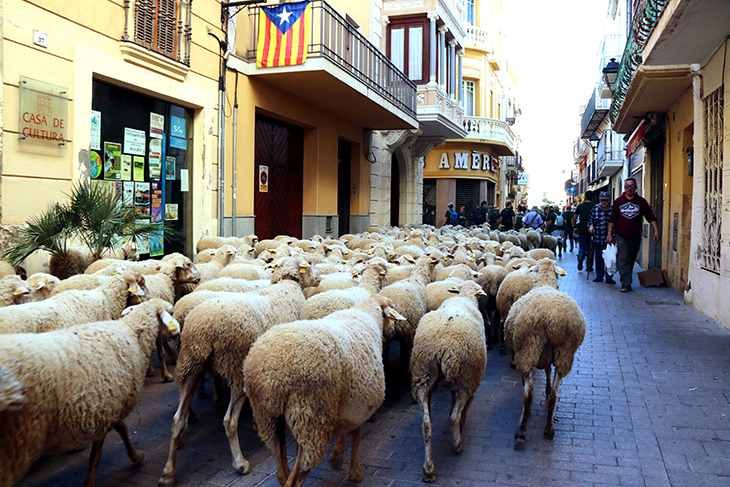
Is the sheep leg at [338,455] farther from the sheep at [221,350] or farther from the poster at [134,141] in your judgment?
the poster at [134,141]

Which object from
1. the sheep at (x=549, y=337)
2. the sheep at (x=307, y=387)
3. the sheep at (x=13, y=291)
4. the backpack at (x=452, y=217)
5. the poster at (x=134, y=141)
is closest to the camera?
the sheep at (x=307, y=387)

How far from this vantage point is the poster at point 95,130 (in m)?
7.10

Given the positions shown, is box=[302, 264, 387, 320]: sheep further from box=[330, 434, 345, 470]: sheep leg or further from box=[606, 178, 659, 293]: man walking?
box=[606, 178, 659, 293]: man walking

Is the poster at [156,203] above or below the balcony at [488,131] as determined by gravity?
below

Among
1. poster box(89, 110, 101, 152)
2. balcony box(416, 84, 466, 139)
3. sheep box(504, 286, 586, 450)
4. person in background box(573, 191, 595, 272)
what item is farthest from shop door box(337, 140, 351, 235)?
sheep box(504, 286, 586, 450)

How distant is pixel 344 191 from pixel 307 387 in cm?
1385

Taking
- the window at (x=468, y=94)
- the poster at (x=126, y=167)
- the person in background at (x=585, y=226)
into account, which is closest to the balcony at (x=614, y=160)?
the window at (x=468, y=94)

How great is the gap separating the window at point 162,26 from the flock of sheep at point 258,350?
12.8ft

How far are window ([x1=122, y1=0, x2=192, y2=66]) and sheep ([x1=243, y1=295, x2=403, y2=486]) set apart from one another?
21.1 feet

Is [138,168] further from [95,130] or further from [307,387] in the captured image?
[307,387]

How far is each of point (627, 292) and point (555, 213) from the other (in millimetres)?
7664

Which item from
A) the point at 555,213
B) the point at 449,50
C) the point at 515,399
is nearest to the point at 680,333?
the point at 515,399

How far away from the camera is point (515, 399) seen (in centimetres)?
473

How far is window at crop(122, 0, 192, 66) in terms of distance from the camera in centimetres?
748
